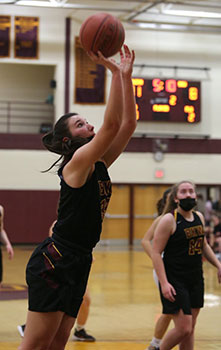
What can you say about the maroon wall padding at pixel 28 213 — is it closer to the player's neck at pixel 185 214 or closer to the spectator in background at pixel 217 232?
the spectator in background at pixel 217 232

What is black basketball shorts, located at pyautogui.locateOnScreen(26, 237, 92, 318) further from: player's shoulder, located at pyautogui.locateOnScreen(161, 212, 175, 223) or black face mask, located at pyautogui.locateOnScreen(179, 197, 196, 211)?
black face mask, located at pyautogui.locateOnScreen(179, 197, 196, 211)

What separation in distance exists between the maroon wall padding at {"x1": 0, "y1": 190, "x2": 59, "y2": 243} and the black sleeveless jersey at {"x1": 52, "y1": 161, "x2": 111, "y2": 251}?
54.1ft

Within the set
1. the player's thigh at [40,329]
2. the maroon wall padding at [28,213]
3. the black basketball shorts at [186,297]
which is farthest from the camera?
the maroon wall padding at [28,213]

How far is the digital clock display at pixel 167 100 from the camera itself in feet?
62.2

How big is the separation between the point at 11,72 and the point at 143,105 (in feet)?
16.9

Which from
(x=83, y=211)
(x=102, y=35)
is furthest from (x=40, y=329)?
(x=102, y=35)

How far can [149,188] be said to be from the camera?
→ 20.9m

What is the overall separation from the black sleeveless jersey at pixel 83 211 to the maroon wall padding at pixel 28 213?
16501 millimetres

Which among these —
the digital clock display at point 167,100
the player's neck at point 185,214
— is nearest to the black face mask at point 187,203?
the player's neck at point 185,214

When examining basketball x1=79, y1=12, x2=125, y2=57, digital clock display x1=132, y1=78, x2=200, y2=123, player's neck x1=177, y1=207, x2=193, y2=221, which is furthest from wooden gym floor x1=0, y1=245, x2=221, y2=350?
digital clock display x1=132, y1=78, x2=200, y2=123

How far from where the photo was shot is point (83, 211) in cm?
356

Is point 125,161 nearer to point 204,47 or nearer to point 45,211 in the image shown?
point 45,211

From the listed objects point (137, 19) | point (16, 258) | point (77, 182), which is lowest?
point (16, 258)

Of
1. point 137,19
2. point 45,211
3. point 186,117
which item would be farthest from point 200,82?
point 45,211
